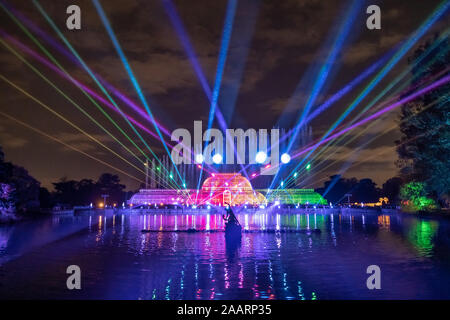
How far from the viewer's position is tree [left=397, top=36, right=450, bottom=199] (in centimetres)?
2966

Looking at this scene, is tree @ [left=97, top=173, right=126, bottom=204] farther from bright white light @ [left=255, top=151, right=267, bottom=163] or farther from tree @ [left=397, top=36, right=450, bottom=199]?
tree @ [left=397, top=36, right=450, bottom=199]

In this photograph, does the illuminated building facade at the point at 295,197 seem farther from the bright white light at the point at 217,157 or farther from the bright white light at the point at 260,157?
the bright white light at the point at 217,157

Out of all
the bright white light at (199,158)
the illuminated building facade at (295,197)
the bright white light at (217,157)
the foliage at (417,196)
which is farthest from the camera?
the bright white light at (217,157)

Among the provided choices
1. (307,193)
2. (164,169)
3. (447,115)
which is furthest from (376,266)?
(164,169)

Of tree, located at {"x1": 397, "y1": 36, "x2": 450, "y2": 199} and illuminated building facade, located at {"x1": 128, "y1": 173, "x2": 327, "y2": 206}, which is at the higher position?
tree, located at {"x1": 397, "y1": 36, "x2": 450, "y2": 199}

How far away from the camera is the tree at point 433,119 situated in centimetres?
2966

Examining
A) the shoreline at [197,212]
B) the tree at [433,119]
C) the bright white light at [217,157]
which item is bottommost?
the shoreline at [197,212]

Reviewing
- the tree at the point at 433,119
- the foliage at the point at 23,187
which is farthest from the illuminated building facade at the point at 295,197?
the foliage at the point at 23,187

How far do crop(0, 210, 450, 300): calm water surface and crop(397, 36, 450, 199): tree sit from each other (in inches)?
367

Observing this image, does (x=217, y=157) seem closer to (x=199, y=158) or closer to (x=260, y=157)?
(x=199, y=158)

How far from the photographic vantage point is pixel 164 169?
11269cm

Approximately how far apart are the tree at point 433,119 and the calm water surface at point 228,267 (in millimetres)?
9330

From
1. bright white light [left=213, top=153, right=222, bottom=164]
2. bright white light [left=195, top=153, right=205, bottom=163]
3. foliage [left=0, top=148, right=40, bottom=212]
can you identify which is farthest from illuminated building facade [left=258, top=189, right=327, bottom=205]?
foliage [left=0, top=148, right=40, bottom=212]

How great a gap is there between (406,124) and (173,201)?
2745 inches
